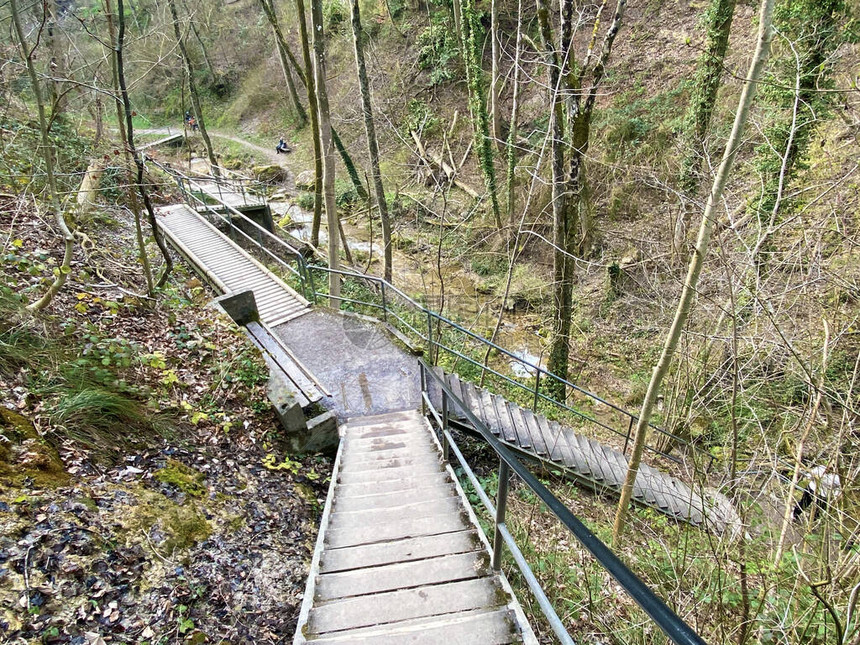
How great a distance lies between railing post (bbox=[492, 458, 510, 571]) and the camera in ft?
7.47

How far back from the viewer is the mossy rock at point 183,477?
3.45m

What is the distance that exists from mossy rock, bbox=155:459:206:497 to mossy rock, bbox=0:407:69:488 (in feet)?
2.17

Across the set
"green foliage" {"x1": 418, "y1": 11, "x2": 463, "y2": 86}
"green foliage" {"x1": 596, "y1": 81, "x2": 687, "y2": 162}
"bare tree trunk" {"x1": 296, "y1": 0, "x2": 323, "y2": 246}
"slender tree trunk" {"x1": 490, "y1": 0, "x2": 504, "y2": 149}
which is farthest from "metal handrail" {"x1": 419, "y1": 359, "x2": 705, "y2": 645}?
"green foliage" {"x1": 418, "y1": 11, "x2": 463, "y2": 86}

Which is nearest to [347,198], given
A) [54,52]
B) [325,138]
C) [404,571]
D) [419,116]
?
[419,116]

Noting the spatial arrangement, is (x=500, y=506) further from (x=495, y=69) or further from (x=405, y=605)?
(x=495, y=69)

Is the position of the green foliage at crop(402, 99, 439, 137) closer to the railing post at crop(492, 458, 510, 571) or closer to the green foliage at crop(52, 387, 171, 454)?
the green foliage at crop(52, 387, 171, 454)

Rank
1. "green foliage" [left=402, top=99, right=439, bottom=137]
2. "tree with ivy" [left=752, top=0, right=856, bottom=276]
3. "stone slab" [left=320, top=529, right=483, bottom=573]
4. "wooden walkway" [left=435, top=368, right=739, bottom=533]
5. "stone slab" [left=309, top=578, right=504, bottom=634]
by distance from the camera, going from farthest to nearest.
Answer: "green foliage" [left=402, top=99, right=439, bottom=137] → "tree with ivy" [left=752, top=0, right=856, bottom=276] → "wooden walkway" [left=435, top=368, right=739, bottom=533] → "stone slab" [left=320, top=529, right=483, bottom=573] → "stone slab" [left=309, top=578, right=504, bottom=634]

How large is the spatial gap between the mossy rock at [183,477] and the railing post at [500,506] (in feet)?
8.13

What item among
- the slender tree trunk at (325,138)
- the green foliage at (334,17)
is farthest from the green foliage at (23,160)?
the green foliage at (334,17)

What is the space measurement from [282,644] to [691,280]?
4.20 m

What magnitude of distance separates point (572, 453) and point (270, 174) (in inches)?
884

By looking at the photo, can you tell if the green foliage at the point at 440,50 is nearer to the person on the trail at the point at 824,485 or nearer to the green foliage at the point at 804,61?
the green foliage at the point at 804,61

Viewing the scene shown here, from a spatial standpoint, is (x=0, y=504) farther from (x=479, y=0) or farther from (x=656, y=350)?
(x=479, y=0)

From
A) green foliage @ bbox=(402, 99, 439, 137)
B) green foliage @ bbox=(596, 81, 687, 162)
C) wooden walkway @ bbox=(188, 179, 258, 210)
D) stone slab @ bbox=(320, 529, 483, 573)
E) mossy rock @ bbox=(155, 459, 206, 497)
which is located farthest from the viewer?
green foliage @ bbox=(402, 99, 439, 137)
